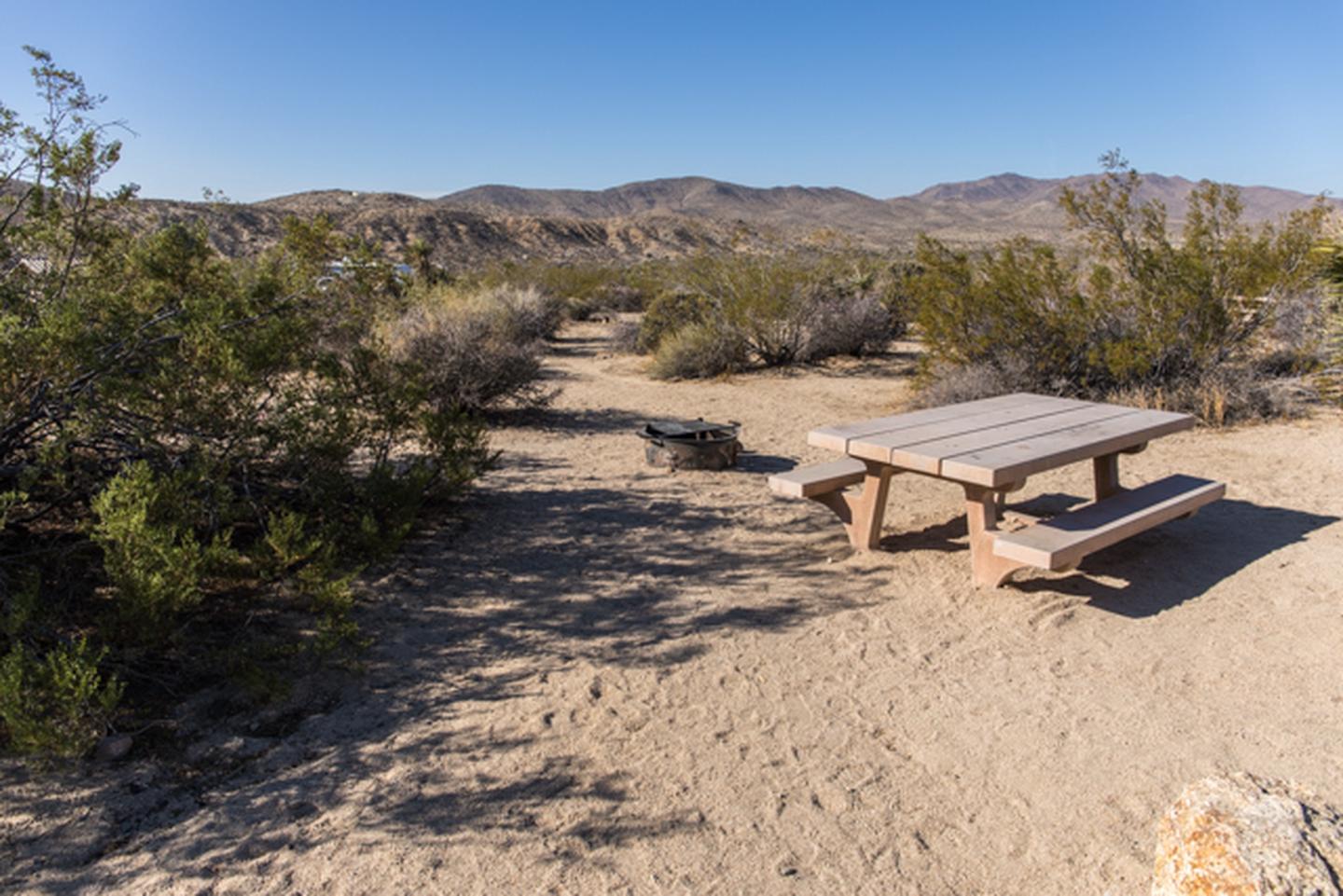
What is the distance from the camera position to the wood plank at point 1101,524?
13.2 feet

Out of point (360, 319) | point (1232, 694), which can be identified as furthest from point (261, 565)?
point (1232, 694)

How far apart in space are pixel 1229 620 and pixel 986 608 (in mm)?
1110

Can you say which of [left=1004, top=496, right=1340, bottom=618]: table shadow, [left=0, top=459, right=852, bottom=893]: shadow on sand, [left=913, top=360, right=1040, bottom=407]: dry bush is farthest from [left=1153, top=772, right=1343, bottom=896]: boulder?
[left=913, top=360, right=1040, bottom=407]: dry bush

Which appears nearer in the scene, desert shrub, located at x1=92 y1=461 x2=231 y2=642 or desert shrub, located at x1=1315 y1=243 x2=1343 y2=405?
desert shrub, located at x1=92 y1=461 x2=231 y2=642

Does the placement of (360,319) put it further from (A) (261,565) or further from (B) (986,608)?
(B) (986,608)

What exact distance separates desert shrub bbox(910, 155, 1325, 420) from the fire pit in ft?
11.6

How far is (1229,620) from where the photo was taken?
423 cm

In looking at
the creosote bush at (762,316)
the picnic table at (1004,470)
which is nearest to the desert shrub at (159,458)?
the picnic table at (1004,470)

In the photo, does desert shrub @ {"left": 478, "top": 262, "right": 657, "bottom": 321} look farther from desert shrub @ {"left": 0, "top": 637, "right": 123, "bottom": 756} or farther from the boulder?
the boulder

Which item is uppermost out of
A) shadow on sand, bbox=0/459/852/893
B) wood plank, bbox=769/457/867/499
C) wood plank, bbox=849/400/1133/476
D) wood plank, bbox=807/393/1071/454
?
wood plank, bbox=807/393/1071/454

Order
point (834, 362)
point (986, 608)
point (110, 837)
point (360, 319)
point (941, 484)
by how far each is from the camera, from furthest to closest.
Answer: point (834, 362), point (941, 484), point (360, 319), point (986, 608), point (110, 837)

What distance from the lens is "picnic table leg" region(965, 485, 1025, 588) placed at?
174 inches

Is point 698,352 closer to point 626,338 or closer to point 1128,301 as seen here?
point 626,338

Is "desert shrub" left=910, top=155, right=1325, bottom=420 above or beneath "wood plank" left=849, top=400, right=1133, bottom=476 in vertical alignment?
above
